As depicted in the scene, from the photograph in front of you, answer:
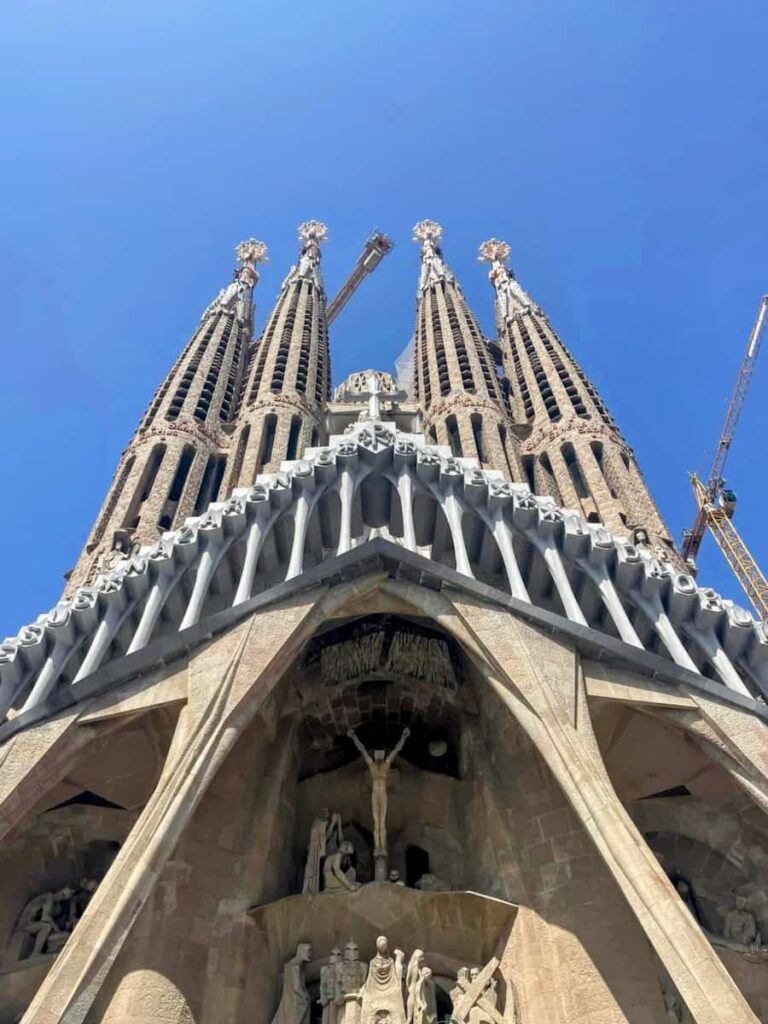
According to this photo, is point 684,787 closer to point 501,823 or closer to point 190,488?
→ point 501,823

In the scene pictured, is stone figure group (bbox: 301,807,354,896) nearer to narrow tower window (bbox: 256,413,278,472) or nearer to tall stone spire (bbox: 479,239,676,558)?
tall stone spire (bbox: 479,239,676,558)

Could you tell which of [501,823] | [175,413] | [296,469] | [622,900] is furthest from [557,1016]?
[175,413]

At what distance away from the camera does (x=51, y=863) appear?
11281 mm

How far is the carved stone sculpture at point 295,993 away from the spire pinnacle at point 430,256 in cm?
2899

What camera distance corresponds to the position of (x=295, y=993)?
33.2 feet

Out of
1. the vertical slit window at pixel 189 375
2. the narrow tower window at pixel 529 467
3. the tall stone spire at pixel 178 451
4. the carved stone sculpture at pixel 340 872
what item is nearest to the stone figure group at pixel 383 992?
the carved stone sculpture at pixel 340 872

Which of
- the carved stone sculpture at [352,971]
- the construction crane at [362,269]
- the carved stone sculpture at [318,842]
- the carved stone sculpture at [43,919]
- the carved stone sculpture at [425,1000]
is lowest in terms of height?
the carved stone sculpture at [425,1000]

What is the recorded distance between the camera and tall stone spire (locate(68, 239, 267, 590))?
18.4 meters

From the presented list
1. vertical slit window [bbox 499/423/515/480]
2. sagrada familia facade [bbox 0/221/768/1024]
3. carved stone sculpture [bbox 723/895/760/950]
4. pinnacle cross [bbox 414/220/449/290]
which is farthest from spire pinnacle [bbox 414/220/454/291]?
carved stone sculpture [bbox 723/895/760/950]

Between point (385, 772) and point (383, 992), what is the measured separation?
9.51 ft

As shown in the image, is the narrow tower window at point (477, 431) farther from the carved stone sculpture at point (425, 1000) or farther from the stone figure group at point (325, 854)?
the carved stone sculpture at point (425, 1000)

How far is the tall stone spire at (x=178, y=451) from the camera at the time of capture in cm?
1839

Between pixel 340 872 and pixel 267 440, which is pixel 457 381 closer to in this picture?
pixel 267 440

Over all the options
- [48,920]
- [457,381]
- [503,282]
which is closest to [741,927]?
[48,920]
